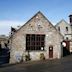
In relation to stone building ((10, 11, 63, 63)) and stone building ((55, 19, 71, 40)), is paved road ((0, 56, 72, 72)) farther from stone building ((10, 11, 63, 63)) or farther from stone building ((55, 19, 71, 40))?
stone building ((55, 19, 71, 40))

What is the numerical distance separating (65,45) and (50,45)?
11.2m

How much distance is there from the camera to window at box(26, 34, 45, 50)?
4347 cm

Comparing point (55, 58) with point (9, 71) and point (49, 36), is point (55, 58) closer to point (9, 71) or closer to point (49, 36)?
point (49, 36)

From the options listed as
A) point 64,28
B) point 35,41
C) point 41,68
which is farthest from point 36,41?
point 64,28

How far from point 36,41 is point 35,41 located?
0.17m

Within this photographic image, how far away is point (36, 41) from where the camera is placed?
4388 centimetres

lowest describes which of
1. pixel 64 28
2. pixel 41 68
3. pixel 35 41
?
pixel 41 68

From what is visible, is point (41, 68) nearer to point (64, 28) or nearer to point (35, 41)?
point (35, 41)

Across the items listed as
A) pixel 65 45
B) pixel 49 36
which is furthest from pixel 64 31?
pixel 49 36

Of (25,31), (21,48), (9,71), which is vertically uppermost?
(25,31)

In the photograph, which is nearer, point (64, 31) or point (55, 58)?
point (55, 58)

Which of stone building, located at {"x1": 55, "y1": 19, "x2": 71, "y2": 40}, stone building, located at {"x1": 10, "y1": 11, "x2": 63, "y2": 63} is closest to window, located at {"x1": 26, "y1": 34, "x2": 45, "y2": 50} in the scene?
stone building, located at {"x1": 10, "y1": 11, "x2": 63, "y2": 63}

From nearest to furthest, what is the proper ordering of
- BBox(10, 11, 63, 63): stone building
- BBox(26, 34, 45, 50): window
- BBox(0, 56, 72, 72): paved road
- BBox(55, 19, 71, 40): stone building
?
1. BBox(0, 56, 72, 72): paved road
2. BBox(10, 11, 63, 63): stone building
3. BBox(26, 34, 45, 50): window
4. BBox(55, 19, 71, 40): stone building

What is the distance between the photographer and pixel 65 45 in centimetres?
5481
